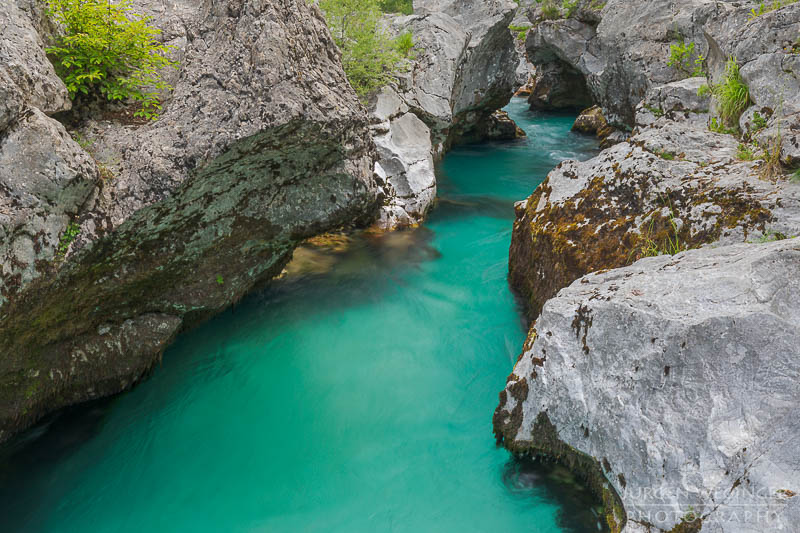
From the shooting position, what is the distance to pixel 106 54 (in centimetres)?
424

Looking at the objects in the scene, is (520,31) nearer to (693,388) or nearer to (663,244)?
(663,244)

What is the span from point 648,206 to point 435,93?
787 centimetres

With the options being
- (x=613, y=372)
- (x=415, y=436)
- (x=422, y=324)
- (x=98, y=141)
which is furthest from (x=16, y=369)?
(x=613, y=372)

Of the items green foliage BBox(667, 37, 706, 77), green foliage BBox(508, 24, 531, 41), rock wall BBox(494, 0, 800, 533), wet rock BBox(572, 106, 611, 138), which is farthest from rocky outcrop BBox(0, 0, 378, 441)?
green foliage BBox(508, 24, 531, 41)

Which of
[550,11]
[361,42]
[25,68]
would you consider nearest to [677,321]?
[25,68]

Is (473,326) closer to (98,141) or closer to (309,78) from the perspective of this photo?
(309,78)

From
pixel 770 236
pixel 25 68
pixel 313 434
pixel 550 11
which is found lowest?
pixel 313 434

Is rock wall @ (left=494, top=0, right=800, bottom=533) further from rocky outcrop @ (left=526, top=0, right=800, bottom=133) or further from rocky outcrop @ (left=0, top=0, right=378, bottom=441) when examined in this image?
rocky outcrop @ (left=0, top=0, right=378, bottom=441)

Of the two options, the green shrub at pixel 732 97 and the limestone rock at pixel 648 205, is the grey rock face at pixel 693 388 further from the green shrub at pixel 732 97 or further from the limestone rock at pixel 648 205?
the green shrub at pixel 732 97

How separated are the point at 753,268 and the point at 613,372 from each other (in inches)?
41.9

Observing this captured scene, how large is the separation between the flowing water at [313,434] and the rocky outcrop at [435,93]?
2966 millimetres

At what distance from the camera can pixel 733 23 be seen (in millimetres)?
6723

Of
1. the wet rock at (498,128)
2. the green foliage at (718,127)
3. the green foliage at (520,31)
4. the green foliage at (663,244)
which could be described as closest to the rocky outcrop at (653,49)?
the green foliage at (718,127)

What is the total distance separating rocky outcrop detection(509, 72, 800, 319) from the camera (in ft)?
13.0
